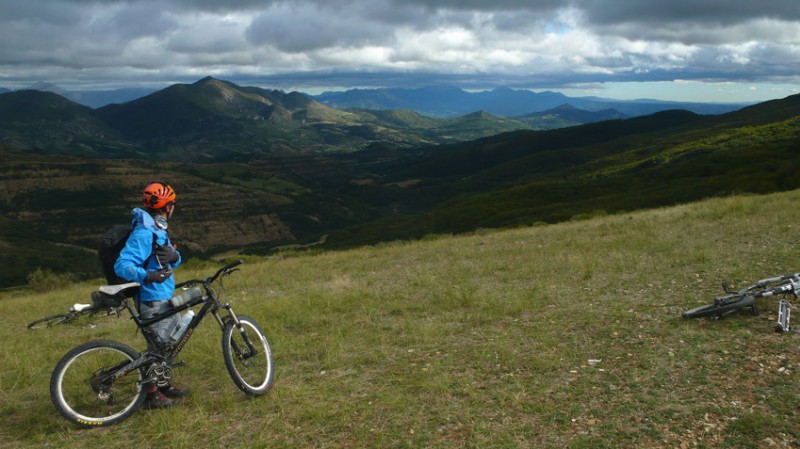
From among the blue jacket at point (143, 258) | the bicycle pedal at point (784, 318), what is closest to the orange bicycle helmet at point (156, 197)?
the blue jacket at point (143, 258)

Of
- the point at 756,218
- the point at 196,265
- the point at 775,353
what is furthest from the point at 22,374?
the point at 196,265

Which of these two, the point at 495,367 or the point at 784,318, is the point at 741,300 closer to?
the point at 784,318

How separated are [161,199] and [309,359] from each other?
159 inches

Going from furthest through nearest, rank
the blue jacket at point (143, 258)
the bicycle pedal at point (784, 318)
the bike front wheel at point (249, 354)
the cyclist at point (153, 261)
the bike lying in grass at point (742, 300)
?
the bike lying in grass at point (742, 300), the bicycle pedal at point (784, 318), the bike front wheel at point (249, 354), the cyclist at point (153, 261), the blue jacket at point (143, 258)

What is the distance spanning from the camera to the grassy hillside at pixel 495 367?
6.04m

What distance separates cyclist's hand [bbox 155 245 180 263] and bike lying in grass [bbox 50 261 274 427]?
1.41ft

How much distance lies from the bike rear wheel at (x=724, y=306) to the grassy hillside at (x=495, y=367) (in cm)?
22

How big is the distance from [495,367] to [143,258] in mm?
5717

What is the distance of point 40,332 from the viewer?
1398cm

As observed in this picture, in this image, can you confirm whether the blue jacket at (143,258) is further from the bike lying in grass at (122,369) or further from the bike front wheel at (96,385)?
the bike front wheel at (96,385)

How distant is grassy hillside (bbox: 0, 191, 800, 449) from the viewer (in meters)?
6.04

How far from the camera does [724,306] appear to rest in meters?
9.00

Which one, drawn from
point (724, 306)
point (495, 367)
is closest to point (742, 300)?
point (724, 306)

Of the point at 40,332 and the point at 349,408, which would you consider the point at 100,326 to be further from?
the point at 349,408
